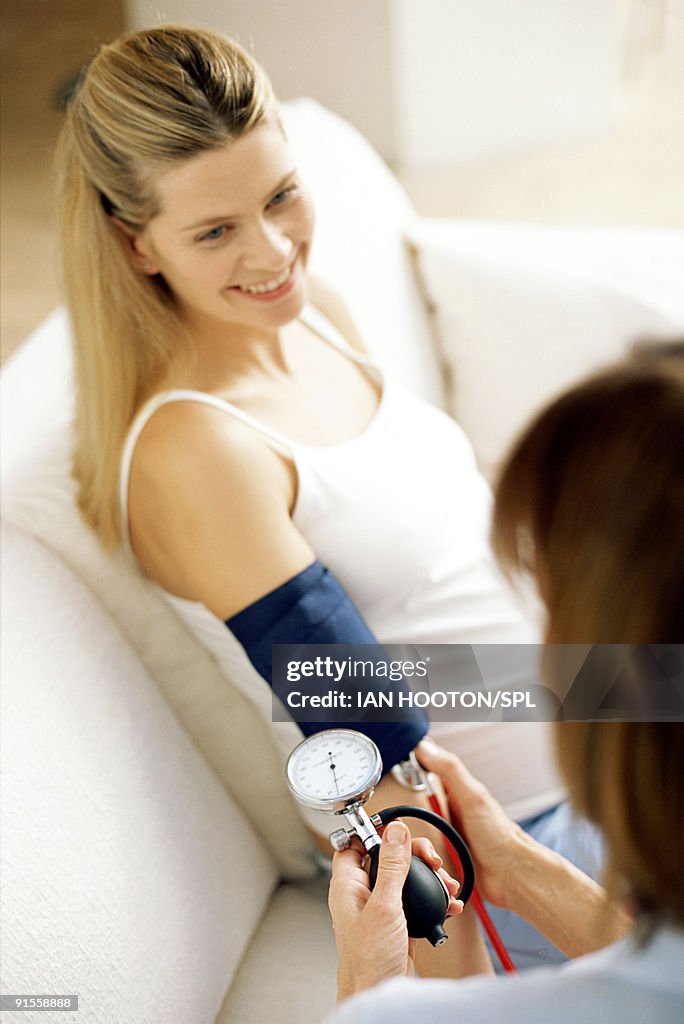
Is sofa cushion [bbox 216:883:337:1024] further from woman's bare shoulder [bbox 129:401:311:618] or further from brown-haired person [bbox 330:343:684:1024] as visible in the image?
brown-haired person [bbox 330:343:684:1024]

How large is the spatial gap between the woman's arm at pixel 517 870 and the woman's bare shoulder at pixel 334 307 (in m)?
0.63

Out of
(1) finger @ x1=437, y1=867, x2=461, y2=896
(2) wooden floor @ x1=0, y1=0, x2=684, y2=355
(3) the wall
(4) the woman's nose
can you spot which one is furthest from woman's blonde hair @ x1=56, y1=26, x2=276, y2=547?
(3) the wall

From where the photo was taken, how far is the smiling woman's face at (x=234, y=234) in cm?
117

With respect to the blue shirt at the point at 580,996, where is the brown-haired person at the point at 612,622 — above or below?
above

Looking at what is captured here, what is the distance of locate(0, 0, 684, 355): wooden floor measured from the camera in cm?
322

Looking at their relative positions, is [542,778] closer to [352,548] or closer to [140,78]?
[352,548]

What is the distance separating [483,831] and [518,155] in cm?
294

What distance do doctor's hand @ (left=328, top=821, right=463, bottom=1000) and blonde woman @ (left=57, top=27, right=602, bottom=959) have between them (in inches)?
12.6

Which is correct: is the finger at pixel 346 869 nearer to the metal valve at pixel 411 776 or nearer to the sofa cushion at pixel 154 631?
the metal valve at pixel 411 776

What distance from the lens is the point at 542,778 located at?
1301 millimetres

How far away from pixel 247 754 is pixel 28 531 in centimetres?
36

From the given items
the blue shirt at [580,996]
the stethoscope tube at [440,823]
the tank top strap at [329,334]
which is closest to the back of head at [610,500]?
the blue shirt at [580,996]

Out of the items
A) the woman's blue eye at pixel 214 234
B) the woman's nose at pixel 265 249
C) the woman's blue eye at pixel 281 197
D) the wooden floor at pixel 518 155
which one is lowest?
the wooden floor at pixel 518 155

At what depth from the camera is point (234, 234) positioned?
1.22 m
